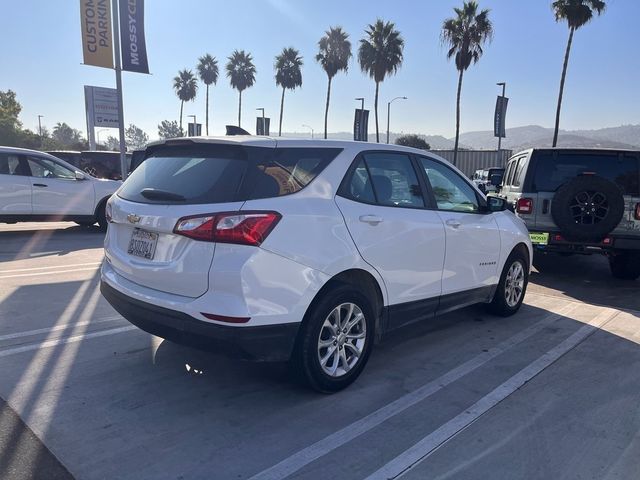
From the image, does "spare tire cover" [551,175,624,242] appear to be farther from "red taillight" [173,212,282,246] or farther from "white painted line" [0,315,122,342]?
"white painted line" [0,315,122,342]

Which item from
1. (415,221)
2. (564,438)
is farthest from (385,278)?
(564,438)

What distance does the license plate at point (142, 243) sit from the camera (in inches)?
135

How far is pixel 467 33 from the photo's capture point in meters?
37.5

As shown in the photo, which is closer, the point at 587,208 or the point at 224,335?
the point at 224,335

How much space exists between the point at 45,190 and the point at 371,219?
354 inches

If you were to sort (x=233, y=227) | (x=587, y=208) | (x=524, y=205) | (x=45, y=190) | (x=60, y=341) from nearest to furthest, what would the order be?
1. (x=233, y=227)
2. (x=60, y=341)
3. (x=587, y=208)
4. (x=524, y=205)
5. (x=45, y=190)

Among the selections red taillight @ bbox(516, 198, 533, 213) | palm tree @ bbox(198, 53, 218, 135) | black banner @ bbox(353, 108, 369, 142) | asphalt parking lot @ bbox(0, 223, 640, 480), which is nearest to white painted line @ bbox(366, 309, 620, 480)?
asphalt parking lot @ bbox(0, 223, 640, 480)

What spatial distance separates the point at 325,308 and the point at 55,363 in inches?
87.8

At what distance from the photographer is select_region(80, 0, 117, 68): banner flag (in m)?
14.7

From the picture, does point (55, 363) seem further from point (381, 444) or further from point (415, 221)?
point (415, 221)

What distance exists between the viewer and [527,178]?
758 centimetres

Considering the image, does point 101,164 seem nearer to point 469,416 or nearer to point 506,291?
point 506,291

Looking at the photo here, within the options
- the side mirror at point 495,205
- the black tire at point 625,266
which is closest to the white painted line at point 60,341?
the side mirror at point 495,205

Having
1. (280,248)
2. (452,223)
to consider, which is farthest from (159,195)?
(452,223)
